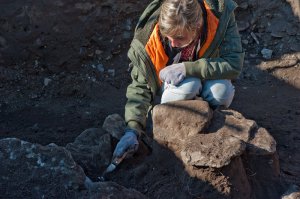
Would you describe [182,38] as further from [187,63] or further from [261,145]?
[261,145]

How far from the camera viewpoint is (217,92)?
3059 millimetres

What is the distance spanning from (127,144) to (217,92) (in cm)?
59

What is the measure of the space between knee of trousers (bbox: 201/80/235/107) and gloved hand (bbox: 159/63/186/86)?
0.62 feet

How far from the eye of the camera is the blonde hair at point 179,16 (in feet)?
8.52

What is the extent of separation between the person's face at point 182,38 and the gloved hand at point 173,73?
13cm

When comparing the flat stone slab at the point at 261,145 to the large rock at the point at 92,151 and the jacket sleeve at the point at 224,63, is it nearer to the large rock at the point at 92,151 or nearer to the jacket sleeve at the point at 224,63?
the jacket sleeve at the point at 224,63

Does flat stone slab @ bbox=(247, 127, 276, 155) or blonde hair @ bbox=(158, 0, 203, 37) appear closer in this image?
blonde hair @ bbox=(158, 0, 203, 37)

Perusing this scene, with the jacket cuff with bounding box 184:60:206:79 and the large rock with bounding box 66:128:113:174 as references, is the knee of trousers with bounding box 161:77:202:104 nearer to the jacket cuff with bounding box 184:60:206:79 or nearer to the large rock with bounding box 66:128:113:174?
the jacket cuff with bounding box 184:60:206:79

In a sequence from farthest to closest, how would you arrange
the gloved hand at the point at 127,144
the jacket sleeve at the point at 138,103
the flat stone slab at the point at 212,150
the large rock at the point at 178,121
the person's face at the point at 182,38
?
the jacket sleeve at the point at 138,103, the gloved hand at the point at 127,144, the large rock at the point at 178,121, the person's face at the point at 182,38, the flat stone slab at the point at 212,150

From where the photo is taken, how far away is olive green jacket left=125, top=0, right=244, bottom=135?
295cm

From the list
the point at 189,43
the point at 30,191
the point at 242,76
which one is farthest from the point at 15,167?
the point at 242,76

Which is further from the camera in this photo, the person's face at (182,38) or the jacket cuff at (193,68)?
the jacket cuff at (193,68)

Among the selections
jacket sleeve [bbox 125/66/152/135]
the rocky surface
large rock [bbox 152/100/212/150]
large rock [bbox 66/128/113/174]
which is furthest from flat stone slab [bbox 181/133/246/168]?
large rock [bbox 66/128/113/174]

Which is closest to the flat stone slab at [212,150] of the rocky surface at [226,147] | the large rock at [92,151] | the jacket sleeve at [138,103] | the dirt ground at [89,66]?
the rocky surface at [226,147]
